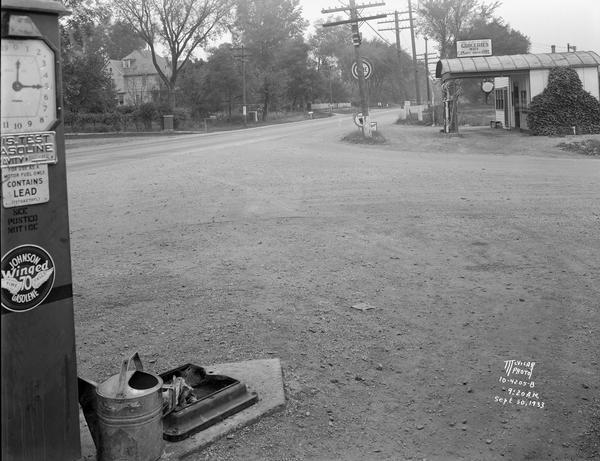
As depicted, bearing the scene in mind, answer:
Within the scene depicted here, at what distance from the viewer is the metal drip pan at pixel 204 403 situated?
11.9 ft

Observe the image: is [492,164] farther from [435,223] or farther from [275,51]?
[275,51]

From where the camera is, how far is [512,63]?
2745 centimetres

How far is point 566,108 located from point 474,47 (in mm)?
9316

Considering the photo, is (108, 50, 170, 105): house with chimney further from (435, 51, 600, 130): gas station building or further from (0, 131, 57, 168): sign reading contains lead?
(0, 131, 57, 168): sign reading contains lead

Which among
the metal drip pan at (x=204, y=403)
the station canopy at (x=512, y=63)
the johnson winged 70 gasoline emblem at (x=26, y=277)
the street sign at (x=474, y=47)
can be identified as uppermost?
the street sign at (x=474, y=47)

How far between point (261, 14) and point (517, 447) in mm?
88387

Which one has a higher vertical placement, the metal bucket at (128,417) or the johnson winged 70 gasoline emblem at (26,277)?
the johnson winged 70 gasoline emblem at (26,277)

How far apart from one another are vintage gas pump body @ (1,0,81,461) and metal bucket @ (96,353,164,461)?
0.59ft

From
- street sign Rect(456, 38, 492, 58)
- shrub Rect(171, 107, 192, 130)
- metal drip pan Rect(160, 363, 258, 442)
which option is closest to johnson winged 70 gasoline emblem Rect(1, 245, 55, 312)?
metal drip pan Rect(160, 363, 258, 442)

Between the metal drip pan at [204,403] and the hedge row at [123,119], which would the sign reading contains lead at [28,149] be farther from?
the hedge row at [123,119]

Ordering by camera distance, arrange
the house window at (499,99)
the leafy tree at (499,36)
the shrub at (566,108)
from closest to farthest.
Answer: the shrub at (566,108) < the house window at (499,99) < the leafy tree at (499,36)

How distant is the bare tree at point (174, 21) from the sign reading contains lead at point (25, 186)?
56.1 meters

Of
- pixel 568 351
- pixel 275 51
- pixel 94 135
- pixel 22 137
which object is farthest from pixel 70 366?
pixel 275 51

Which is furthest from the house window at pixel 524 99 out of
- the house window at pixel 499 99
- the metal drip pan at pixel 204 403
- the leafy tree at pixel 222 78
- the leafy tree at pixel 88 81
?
Answer: the leafy tree at pixel 222 78
